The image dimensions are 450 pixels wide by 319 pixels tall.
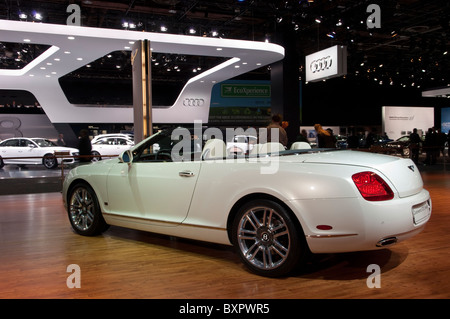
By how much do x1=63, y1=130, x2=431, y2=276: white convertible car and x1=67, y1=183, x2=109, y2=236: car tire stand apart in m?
0.39

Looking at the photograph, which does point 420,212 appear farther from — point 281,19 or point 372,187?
point 281,19

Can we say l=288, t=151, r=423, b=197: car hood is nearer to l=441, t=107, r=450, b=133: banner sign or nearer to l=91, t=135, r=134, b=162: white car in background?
l=91, t=135, r=134, b=162: white car in background

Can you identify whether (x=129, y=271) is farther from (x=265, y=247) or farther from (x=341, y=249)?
(x=341, y=249)

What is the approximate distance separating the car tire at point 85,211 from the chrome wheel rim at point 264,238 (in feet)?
6.75

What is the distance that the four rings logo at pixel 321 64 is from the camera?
11090 millimetres

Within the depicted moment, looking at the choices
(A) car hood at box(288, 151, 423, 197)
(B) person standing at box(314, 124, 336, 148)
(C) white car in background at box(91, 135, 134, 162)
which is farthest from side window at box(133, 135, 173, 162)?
(C) white car in background at box(91, 135, 134, 162)

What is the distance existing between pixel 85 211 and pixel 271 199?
258 cm

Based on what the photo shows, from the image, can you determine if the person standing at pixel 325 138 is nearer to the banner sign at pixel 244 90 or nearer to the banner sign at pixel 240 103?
the banner sign at pixel 240 103

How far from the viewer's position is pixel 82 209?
4684 millimetres

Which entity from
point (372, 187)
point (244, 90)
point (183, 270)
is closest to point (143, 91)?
point (183, 270)

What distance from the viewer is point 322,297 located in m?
2.72

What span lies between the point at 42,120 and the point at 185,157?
19779 mm

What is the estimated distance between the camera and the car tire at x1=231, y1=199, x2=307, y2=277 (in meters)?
2.94
